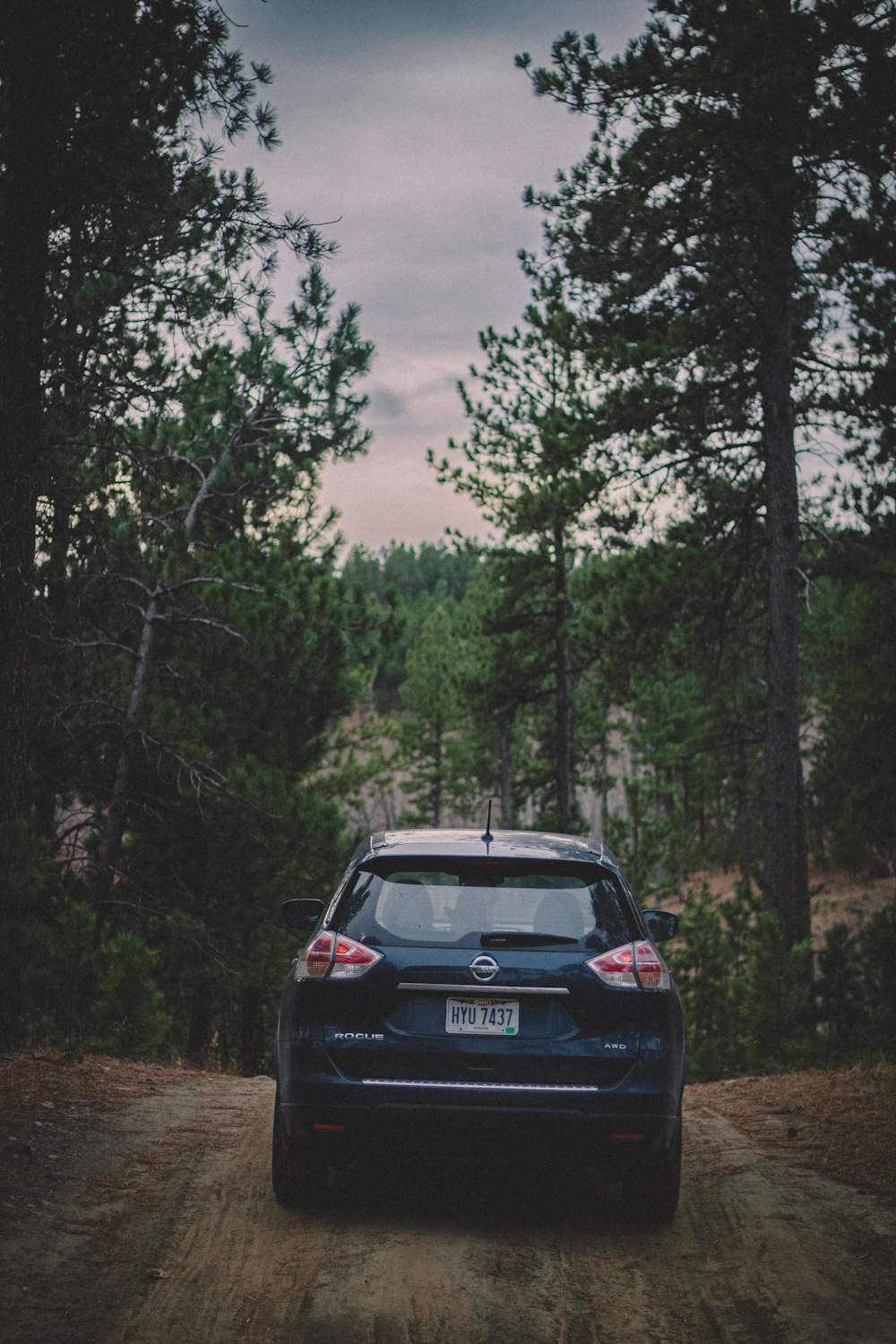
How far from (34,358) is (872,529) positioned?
422 inches

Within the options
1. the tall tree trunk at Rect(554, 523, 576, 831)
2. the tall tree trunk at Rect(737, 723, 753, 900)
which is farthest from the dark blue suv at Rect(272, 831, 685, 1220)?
the tall tree trunk at Rect(737, 723, 753, 900)

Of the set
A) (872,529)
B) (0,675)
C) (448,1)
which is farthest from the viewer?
(872,529)

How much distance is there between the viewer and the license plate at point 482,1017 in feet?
16.9

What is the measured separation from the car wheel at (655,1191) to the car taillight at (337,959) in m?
1.55

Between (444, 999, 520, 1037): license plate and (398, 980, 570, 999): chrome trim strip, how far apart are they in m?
0.04

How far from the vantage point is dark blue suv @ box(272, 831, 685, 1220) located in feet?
16.7

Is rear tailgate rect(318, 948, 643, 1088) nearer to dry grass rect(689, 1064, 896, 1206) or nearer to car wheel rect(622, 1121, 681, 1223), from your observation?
car wheel rect(622, 1121, 681, 1223)

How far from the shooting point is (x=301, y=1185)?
5.54 meters

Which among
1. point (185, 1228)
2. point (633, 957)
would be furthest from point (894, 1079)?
point (185, 1228)

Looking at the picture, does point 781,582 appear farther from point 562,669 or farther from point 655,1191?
point 562,669

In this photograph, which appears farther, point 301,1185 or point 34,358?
point 34,358

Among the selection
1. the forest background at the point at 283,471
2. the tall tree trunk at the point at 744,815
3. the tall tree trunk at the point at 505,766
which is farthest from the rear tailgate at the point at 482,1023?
the tall tree trunk at the point at 505,766

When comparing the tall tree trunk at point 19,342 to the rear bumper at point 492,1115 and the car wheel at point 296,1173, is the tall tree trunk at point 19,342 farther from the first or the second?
the rear bumper at point 492,1115

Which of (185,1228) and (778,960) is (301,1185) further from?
(778,960)
